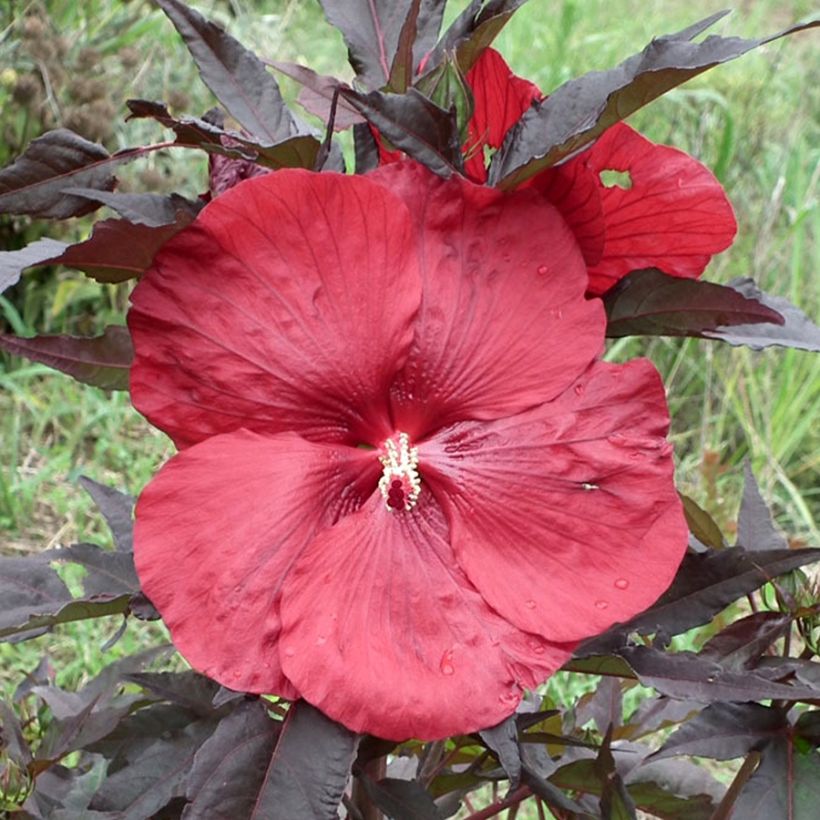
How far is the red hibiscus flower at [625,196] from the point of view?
715mm

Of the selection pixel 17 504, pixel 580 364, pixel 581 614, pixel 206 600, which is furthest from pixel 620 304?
pixel 17 504

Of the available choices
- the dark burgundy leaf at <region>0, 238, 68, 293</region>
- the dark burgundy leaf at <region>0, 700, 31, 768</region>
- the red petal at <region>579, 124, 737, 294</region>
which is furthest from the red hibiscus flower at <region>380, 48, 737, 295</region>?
the dark burgundy leaf at <region>0, 700, 31, 768</region>

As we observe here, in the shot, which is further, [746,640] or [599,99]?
[746,640]

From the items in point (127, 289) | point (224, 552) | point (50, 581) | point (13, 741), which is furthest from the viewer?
point (127, 289)

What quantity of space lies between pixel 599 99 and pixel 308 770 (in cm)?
43

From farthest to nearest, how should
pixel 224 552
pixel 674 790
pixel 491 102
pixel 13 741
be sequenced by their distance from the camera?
1. pixel 674 790
2. pixel 13 741
3. pixel 491 102
4. pixel 224 552

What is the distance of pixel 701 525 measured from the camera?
3.05 feet

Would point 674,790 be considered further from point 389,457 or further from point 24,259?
point 24,259

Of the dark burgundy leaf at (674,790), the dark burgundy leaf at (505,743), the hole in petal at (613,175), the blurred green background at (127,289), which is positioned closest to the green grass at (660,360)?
the blurred green background at (127,289)

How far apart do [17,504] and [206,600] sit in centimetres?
216

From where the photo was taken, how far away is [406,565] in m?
0.69

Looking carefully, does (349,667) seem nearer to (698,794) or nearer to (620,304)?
(620,304)

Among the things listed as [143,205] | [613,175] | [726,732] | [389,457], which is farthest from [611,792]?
[613,175]

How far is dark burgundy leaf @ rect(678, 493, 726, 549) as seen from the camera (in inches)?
36.3
